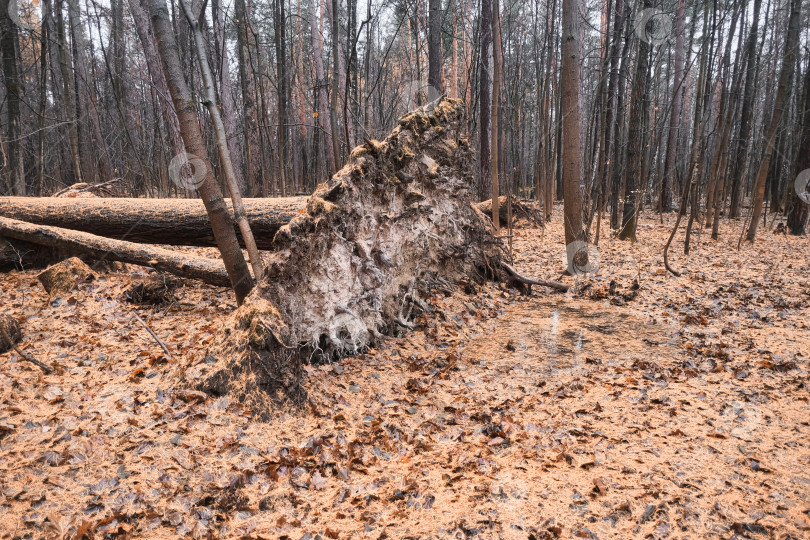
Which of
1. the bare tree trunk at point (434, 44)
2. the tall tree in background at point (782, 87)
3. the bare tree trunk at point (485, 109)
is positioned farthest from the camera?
the bare tree trunk at point (485, 109)

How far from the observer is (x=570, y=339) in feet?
15.4

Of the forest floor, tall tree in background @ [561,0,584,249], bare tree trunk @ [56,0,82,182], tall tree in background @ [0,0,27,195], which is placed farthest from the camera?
bare tree trunk @ [56,0,82,182]

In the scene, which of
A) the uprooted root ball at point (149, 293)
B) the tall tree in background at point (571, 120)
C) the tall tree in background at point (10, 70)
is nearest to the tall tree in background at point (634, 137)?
the tall tree in background at point (571, 120)

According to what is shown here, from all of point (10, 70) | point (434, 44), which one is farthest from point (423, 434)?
point (10, 70)

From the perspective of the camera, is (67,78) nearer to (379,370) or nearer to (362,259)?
(362,259)

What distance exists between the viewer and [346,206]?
167 inches

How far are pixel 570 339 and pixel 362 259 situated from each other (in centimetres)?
251

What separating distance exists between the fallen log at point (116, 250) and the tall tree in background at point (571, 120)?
5358mm

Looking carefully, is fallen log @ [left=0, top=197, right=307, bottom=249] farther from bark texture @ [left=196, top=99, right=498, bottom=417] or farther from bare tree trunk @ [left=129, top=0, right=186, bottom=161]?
bare tree trunk @ [left=129, top=0, right=186, bottom=161]

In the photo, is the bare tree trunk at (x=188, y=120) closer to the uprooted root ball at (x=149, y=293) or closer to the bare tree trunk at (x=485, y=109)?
the uprooted root ball at (x=149, y=293)

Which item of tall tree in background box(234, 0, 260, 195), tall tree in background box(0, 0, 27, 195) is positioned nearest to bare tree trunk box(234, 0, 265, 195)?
tall tree in background box(234, 0, 260, 195)

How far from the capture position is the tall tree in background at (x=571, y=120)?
6.23 m

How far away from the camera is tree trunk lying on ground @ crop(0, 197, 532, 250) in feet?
19.2

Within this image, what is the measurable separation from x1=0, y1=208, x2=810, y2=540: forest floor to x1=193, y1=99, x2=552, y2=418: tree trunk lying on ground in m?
0.27
